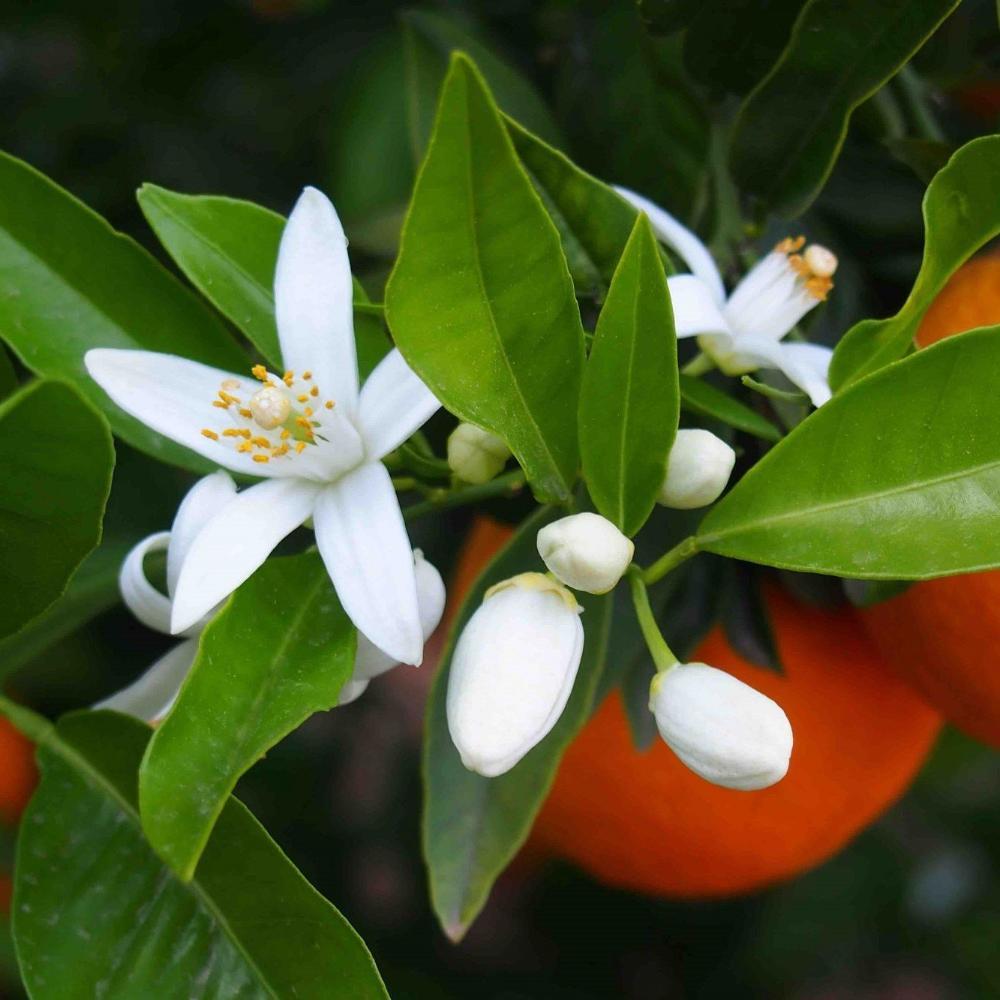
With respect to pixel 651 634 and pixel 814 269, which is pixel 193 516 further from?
pixel 814 269

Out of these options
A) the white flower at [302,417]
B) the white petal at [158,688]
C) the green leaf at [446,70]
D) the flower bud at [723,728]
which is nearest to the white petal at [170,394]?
the white flower at [302,417]

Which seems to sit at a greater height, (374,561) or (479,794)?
(374,561)

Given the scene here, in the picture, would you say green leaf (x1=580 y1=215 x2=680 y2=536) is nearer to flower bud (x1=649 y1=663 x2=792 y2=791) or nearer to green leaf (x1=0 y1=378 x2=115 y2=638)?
flower bud (x1=649 y1=663 x2=792 y2=791)

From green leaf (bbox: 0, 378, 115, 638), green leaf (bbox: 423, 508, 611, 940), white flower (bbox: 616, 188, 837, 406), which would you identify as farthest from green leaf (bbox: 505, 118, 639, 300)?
green leaf (bbox: 0, 378, 115, 638)

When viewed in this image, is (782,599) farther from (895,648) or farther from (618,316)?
(618,316)

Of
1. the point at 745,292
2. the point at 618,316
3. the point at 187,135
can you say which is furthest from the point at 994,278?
the point at 187,135

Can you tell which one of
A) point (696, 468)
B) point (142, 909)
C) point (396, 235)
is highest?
point (696, 468)

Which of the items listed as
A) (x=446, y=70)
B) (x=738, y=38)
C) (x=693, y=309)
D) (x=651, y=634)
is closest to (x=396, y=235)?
(x=446, y=70)
